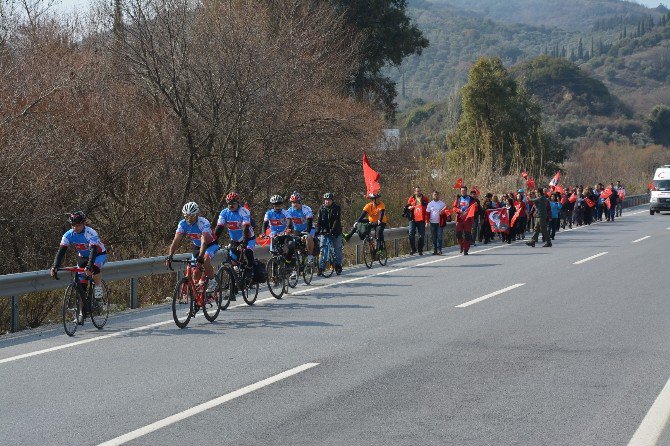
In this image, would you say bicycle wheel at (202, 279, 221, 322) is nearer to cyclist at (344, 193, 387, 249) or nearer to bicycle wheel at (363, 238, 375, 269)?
bicycle wheel at (363, 238, 375, 269)

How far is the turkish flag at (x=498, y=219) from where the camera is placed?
102 ft

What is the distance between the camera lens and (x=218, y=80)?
25.2 metres

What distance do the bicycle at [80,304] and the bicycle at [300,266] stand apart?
4.77 metres

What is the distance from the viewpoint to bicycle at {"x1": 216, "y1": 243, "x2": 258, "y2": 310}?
45.3ft

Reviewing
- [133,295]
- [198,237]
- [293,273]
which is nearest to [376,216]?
[293,273]

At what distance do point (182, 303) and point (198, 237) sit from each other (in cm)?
114

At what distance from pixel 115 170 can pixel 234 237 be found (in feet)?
24.0

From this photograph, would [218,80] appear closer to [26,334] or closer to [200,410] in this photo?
[26,334]

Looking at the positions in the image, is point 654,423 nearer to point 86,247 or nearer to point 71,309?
point 71,309

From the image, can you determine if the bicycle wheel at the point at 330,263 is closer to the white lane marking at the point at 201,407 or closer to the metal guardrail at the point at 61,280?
the metal guardrail at the point at 61,280

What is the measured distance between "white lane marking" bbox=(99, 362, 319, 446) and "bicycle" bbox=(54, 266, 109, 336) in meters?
3.70

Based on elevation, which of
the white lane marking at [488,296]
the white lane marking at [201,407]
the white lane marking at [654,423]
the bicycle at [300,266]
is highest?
the bicycle at [300,266]

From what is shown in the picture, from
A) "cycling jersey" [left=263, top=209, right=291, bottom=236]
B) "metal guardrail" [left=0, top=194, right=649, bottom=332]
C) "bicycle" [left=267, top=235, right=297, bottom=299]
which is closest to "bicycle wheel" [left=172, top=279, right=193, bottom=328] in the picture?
"metal guardrail" [left=0, top=194, right=649, bottom=332]

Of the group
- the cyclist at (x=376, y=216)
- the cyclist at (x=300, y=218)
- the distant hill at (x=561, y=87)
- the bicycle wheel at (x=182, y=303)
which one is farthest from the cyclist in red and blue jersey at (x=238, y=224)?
the distant hill at (x=561, y=87)
